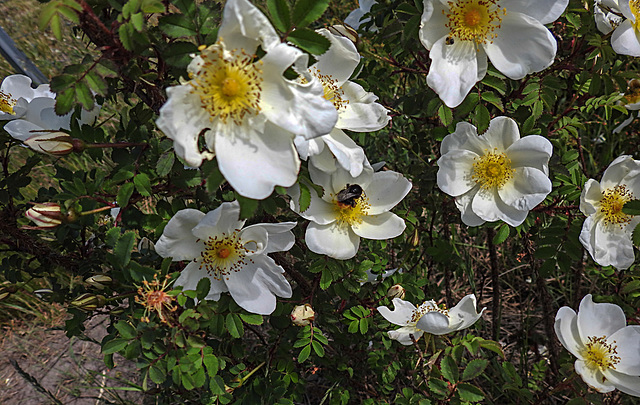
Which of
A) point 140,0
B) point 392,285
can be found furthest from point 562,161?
point 140,0

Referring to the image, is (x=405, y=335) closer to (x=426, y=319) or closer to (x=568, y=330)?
(x=426, y=319)

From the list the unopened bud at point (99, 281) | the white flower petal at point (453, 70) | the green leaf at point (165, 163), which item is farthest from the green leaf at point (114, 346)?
the white flower petal at point (453, 70)

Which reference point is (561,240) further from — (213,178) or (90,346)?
(90,346)

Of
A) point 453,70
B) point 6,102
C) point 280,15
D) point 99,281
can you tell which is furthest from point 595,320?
point 6,102

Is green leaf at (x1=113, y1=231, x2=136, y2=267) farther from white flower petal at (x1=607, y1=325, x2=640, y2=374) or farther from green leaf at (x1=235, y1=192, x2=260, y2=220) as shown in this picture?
white flower petal at (x1=607, y1=325, x2=640, y2=374)

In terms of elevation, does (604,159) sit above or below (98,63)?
below

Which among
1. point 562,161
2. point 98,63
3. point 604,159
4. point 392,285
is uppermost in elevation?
point 98,63

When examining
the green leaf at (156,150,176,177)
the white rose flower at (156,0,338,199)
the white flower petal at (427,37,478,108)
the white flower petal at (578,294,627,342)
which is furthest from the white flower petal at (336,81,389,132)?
the white flower petal at (578,294,627,342)

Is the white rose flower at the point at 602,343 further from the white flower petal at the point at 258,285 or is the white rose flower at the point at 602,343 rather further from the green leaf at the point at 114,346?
the green leaf at the point at 114,346
